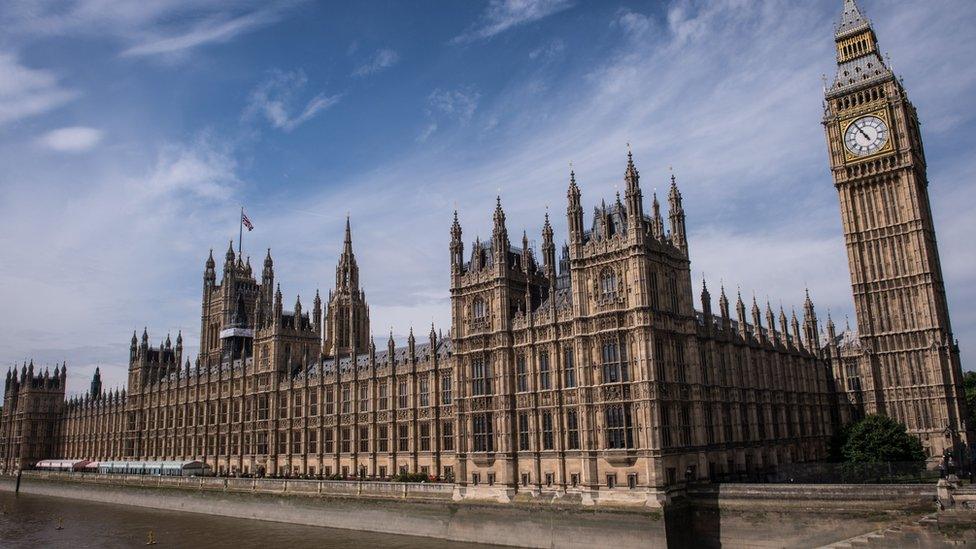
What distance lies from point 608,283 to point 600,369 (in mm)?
6856

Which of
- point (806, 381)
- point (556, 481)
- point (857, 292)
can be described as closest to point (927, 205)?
point (857, 292)

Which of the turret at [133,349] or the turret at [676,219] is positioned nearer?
the turret at [676,219]

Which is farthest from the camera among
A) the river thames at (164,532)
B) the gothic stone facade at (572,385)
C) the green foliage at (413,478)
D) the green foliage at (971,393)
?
the green foliage at (971,393)

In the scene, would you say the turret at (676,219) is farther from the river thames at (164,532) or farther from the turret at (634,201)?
the river thames at (164,532)

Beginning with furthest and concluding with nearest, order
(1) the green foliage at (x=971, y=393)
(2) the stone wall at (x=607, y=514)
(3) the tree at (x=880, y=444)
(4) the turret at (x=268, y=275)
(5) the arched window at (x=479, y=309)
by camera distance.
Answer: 1. (4) the turret at (x=268, y=275)
2. (1) the green foliage at (x=971, y=393)
3. (3) the tree at (x=880, y=444)
4. (5) the arched window at (x=479, y=309)
5. (2) the stone wall at (x=607, y=514)

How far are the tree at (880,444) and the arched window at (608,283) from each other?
33.1 meters

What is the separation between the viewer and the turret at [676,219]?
204ft

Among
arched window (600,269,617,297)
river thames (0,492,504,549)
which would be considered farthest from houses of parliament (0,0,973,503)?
river thames (0,492,504,549)

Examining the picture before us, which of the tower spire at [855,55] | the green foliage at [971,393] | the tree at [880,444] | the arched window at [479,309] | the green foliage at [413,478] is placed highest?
the tower spire at [855,55]

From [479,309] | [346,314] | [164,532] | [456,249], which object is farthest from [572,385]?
[346,314]

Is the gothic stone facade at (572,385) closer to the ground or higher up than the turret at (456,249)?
closer to the ground

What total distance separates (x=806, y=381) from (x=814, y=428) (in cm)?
544

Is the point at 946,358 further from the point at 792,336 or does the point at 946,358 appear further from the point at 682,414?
the point at 682,414

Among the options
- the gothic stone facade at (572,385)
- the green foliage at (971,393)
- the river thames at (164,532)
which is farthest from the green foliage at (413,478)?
the green foliage at (971,393)
